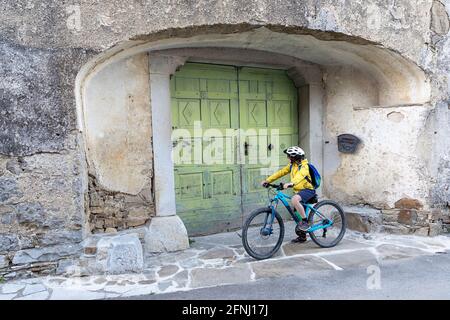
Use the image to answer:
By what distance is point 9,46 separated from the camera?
3377 millimetres

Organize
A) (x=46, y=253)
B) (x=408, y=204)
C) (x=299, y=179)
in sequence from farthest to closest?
(x=408, y=204), (x=299, y=179), (x=46, y=253)

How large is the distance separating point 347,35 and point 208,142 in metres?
2.23

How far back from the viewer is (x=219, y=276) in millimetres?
3652

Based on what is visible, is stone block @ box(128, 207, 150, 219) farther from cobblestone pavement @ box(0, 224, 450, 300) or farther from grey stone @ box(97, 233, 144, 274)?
grey stone @ box(97, 233, 144, 274)

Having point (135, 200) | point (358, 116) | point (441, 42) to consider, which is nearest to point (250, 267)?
point (135, 200)

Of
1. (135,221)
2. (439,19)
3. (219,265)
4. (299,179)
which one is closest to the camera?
(219,265)

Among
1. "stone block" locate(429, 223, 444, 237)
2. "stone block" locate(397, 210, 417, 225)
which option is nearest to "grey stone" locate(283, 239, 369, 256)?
"stone block" locate(397, 210, 417, 225)

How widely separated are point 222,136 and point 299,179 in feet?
4.72

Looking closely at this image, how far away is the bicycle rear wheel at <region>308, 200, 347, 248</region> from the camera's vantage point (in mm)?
4438

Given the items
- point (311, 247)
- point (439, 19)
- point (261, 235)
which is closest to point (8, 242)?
point (261, 235)

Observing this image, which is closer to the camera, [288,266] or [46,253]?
[46,253]

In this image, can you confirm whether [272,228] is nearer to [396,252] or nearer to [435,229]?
[396,252]

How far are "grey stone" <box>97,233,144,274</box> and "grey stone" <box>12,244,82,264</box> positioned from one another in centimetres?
24

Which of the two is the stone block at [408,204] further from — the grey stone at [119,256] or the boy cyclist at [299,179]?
the grey stone at [119,256]
